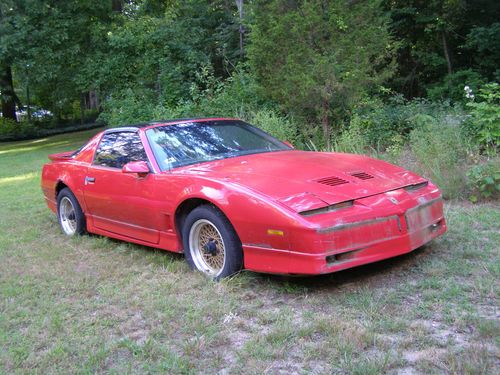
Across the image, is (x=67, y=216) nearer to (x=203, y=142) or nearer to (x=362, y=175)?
(x=203, y=142)

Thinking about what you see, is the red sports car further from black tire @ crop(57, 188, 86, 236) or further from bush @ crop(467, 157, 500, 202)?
bush @ crop(467, 157, 500, 202)

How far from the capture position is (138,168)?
16.3 ft

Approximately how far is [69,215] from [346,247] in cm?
399

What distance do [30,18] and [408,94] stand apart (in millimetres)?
15399

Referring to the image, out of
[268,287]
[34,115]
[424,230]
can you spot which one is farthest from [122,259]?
[34,115]

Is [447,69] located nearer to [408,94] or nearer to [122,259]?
[408,94]

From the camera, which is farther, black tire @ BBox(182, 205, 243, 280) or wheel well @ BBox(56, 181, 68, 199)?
wheel well @ BBox(56, 181, 68, 199)

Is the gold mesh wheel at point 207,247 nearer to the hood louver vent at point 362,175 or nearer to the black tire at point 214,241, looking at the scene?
the black tire at point 214,241

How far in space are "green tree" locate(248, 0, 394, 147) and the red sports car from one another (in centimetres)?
371

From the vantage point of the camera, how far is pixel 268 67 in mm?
10406

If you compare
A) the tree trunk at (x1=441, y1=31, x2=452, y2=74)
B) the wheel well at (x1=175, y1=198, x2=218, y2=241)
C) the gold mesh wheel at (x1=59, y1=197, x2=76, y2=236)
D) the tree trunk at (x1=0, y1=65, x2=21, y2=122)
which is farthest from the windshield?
the tree trunk at (x1=0, y1=65, x2=21, y2=122)

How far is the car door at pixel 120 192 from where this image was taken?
501 centimetres

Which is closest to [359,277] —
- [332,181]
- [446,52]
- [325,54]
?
[332,181]

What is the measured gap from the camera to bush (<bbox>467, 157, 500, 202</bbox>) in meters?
6.25
